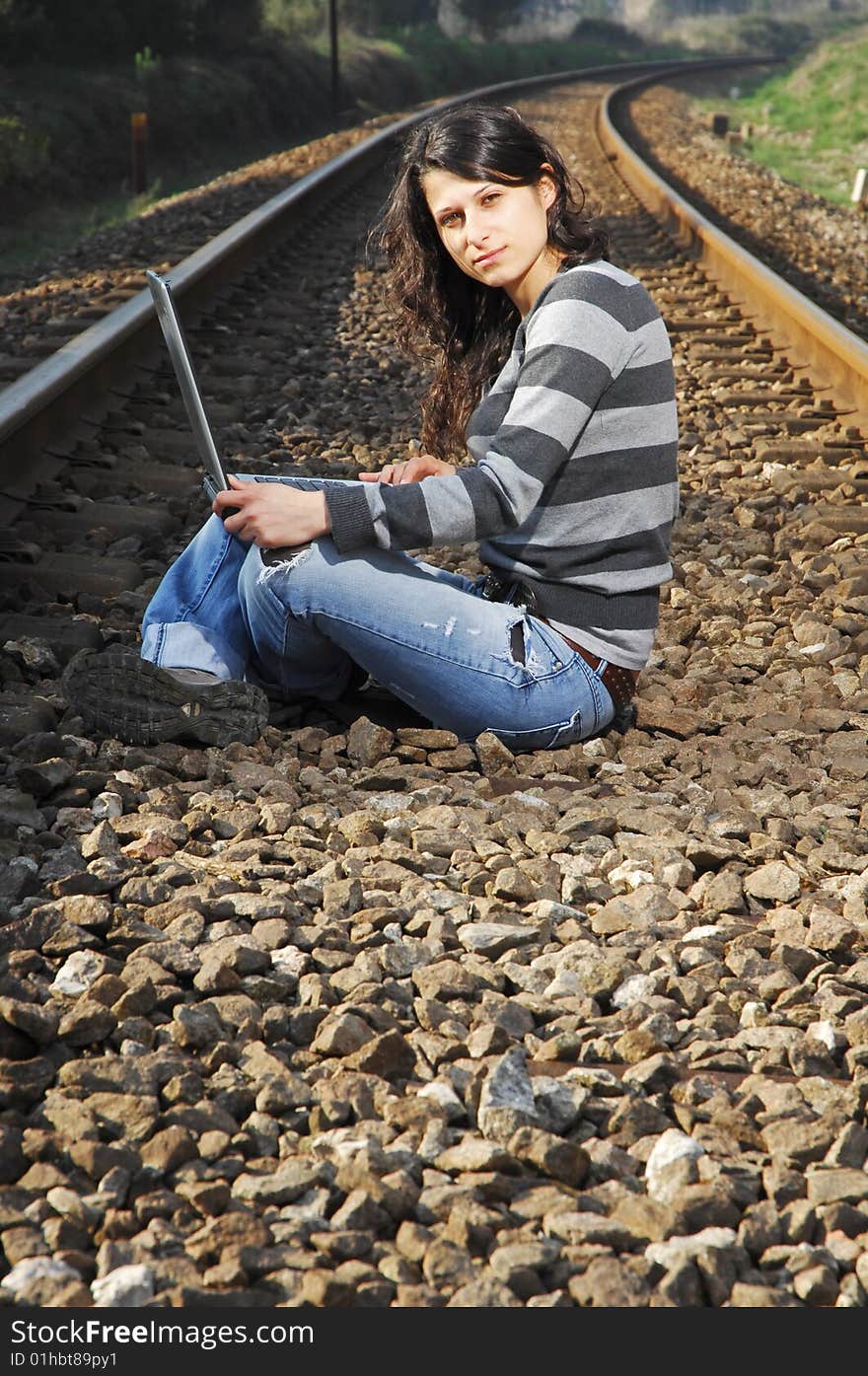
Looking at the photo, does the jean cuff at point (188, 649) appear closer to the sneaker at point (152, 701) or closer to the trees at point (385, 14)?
the sneaker at point (152, 701)

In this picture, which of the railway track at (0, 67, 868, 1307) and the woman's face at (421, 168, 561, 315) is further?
the woman's face at (421, 168, 561, 315)

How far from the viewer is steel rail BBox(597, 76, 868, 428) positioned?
5926 mm

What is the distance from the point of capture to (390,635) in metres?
3.03

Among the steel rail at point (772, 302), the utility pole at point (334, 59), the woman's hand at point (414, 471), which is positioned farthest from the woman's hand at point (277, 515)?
the utility pole at point (334, 59)

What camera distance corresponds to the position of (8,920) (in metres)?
2.32

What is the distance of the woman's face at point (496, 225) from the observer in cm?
296

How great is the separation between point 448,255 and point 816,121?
22.7 meters

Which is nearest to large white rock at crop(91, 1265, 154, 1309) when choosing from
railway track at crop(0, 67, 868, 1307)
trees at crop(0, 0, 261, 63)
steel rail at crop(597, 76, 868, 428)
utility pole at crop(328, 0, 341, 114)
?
railway track at crop(0, 67, 868, 1307)

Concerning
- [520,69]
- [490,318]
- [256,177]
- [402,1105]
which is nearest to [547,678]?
[490,318]

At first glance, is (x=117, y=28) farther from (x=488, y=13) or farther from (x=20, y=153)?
(x=488, y=13)

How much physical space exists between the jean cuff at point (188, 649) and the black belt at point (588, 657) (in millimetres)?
622

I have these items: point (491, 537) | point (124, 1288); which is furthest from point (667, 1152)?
point (491, 537)

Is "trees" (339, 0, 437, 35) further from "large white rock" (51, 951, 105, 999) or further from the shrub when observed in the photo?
"large white rock" (51, 951, 105, 999)

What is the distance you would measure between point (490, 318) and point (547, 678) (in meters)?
0.92
